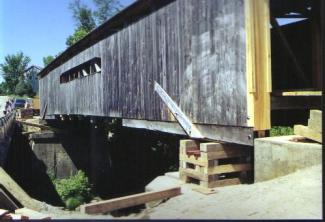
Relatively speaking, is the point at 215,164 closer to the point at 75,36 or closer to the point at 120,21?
the point at 120,21

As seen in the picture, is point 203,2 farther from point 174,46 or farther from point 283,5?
point 283,5

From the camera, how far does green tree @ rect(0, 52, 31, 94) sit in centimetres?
6769

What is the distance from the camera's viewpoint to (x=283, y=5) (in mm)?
11234

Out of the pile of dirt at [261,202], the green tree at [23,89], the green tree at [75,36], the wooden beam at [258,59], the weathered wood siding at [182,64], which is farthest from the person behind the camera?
the green tree at [23,89]

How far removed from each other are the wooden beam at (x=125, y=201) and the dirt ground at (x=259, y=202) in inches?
4.7

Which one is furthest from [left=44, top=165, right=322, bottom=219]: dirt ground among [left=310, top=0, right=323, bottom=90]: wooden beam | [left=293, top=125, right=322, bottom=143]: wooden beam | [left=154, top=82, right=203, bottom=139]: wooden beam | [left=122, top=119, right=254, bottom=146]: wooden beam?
[left=310, top=0, right=323, bottom=90]: wooden beam

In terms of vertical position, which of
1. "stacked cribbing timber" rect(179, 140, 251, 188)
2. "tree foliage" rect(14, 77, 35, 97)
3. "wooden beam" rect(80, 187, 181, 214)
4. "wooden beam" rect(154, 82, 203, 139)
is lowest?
"wooden beam" rect(80, 187, 181, 214)

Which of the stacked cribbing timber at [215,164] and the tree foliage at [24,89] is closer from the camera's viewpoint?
the stacked cribbing timber at [215,164]

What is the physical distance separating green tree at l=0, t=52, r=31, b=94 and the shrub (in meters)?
46.1

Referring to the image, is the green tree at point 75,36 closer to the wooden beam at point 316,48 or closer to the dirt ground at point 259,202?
the wooden beam at point 316,48

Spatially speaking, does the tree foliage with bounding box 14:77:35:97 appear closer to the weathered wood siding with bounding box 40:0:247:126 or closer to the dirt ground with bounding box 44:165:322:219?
the weathered wood siding with bounding box 40:0:247:126

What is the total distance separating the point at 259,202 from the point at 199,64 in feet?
12.7

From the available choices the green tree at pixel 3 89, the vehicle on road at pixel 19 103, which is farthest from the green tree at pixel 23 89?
the vehicle on road at pixel 19 103

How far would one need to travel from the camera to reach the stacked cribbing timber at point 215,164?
7.95m
